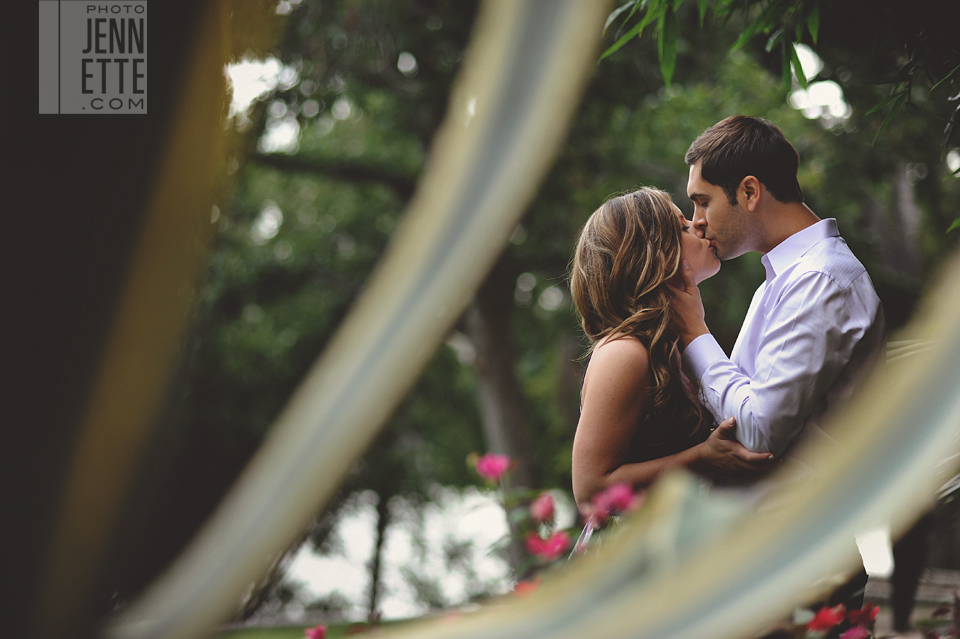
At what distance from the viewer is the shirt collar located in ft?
6.69

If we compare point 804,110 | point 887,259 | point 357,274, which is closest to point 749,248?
point 804,110

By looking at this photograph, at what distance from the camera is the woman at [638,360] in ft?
6.37

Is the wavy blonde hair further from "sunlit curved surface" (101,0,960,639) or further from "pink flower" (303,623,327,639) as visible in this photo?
"sunlit curved surface" (101,0,960,639)

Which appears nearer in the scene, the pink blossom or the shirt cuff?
the pink blossom

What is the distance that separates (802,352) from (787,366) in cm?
5

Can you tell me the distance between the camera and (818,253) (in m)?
1.96

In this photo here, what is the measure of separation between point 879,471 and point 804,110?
26.4ft

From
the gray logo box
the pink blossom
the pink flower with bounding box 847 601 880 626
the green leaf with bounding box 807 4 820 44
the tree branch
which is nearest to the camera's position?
the gray logo box

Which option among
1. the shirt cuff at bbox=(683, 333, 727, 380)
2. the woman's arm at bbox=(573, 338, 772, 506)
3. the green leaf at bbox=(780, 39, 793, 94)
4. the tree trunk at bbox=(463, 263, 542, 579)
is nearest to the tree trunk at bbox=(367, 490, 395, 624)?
the tree trunk at bbox=(463, 263, 542, 579)

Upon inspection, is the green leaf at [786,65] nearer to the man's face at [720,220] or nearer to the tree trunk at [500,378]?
the man's face at [720,220]

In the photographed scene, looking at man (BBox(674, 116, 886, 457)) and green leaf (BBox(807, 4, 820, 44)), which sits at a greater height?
green leaf (BBox(807, 4, 820, 44))

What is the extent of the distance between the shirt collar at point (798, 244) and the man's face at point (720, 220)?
0.28 feet

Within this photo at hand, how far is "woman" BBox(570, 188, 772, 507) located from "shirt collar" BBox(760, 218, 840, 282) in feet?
0.56

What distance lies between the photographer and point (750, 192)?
2.08 meters
